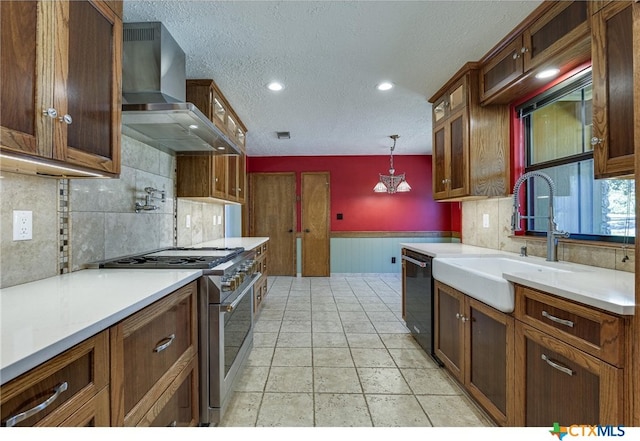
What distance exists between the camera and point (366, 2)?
165cm

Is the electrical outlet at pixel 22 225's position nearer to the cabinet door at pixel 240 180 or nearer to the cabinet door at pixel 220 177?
the cabinet door at pixel 220 177

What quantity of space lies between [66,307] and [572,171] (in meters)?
2.77

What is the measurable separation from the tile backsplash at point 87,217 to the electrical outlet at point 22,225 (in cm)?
2

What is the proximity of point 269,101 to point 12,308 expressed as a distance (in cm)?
263

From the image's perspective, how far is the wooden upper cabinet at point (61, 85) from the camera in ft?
2.86

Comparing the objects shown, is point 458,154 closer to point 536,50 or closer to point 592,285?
A: point 536,50

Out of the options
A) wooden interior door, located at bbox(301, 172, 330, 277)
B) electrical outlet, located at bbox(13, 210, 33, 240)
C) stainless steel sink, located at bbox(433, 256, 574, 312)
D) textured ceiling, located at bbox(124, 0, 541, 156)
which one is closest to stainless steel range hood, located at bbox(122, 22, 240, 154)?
textured ceiling, located at bbox(124, 0, 541, 156)

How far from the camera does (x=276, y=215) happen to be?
228 inches

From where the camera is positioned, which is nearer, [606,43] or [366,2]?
[606,43]

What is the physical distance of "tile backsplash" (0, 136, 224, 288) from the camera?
1.20 meters

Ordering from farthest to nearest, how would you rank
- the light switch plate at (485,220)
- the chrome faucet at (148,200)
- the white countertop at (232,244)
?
the white countertop at (232,244) → the light switch plate at (485,220) → the chrome faucet at (148,200)

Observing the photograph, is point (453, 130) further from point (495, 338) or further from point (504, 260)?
point (495, 338)

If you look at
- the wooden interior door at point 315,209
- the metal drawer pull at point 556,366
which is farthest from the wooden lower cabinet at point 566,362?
the wooden interior door at point 315,209
